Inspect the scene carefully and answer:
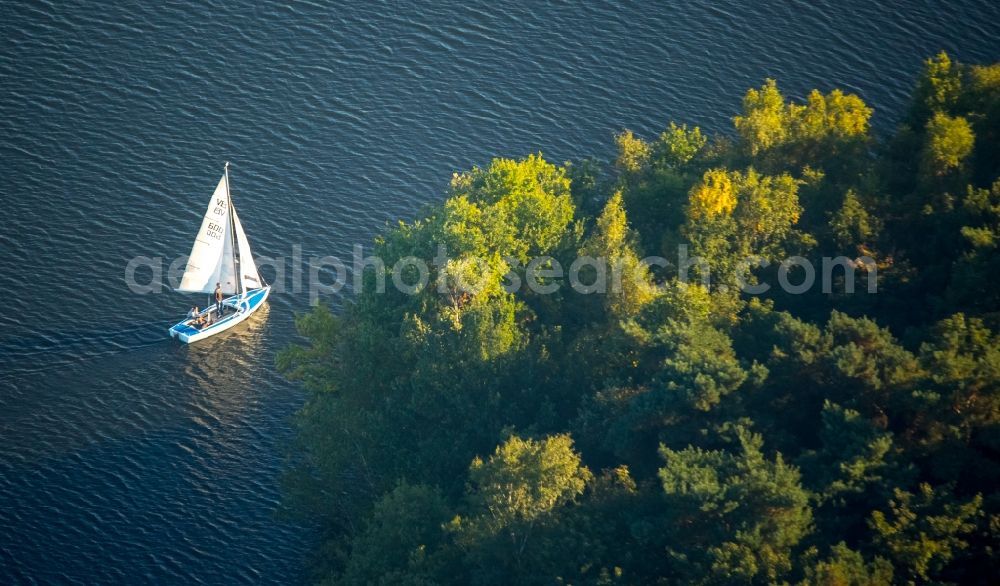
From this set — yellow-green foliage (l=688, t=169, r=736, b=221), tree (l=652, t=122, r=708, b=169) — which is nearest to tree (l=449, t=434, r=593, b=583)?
yellow-green foliage (l=688, t=169, r=736, b=221)

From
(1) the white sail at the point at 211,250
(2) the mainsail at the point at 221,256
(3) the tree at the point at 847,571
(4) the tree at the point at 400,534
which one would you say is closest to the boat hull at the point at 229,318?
(2) the mainsail at the point at 221,256

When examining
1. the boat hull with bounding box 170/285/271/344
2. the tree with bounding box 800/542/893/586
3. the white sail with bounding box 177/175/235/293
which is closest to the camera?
the tree with bounding box 800/542/893/586

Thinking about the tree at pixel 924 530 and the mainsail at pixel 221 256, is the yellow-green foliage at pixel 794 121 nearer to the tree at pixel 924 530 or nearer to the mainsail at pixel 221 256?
the tree at pixel 924 530

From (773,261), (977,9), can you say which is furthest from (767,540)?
(977,9)

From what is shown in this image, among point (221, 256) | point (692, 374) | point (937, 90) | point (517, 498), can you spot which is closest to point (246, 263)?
point (221, 256)

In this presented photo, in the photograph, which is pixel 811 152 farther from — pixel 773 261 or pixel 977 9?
pixel 977 9

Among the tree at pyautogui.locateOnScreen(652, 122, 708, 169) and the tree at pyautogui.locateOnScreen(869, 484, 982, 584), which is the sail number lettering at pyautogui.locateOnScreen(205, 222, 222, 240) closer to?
the tree at pyautogui.locateOnScreen(652, 122, 708, 169)
